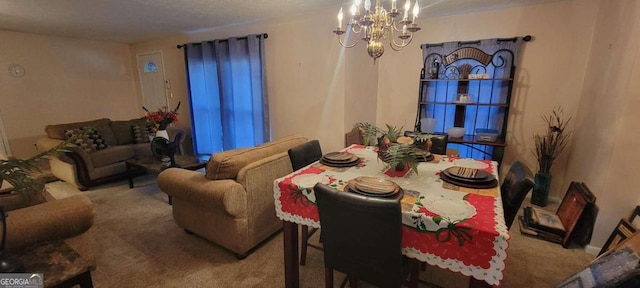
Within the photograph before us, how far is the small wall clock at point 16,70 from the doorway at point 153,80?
1.63 m

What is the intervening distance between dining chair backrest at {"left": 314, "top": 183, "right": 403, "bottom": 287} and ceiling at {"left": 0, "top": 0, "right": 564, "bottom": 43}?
2.35 metres

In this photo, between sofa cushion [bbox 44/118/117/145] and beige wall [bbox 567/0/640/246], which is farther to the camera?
sofa cushion [bbox 44/118/117/145]

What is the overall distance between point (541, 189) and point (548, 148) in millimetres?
465

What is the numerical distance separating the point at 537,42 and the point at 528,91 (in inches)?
21.0

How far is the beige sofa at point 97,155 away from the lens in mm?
3572

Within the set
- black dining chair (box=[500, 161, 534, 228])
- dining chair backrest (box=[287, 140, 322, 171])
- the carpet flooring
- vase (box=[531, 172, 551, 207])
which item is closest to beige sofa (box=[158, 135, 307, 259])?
the carpet flooring

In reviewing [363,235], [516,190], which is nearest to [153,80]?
[363,235]

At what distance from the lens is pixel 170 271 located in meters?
2.02

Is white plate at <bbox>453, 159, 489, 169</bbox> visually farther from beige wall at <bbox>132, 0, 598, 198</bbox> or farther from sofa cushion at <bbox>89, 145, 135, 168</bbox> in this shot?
sofa cushion at <bbox>89, 145, 135, 168</bbox>

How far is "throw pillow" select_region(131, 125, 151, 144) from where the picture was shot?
4.34m

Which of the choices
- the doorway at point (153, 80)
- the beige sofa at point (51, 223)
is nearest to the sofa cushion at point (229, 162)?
the beige sofa at point (51, 223)

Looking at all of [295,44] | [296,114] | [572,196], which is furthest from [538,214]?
[295,44]

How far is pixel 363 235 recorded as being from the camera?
4.05 ft

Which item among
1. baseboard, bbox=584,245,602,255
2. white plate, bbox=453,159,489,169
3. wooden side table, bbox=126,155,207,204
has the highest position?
white plate, bbox=453,159,489,169
